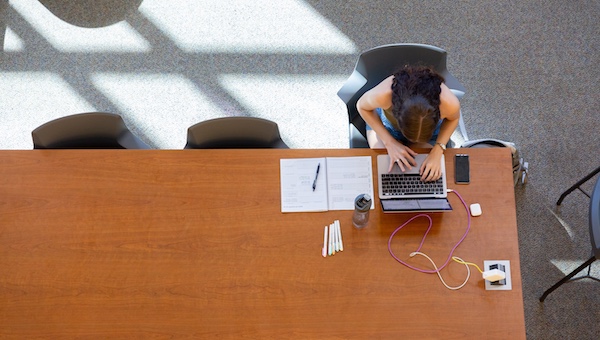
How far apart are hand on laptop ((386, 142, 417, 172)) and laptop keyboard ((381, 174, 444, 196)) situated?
4 centimetres

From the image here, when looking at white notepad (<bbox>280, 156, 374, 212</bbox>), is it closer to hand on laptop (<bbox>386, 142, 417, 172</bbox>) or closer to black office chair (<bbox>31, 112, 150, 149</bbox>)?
hand on laptop (<bbox>386, 142, 417, 172</bbox>)

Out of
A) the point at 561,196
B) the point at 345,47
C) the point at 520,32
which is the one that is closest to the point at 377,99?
the point at 345,47

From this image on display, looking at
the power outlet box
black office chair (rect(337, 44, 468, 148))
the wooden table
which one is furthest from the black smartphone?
black office chair (rect(337, 44, 468, 148))

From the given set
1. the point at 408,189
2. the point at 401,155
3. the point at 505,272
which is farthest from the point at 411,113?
the point at 505,272

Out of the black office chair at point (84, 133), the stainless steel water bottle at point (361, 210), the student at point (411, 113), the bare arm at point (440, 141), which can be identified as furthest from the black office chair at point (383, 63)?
the black office chair at point (84, 133)

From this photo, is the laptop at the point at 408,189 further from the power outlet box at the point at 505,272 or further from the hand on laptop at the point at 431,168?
the power outlet box at the point at 505,272

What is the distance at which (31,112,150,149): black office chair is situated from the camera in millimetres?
2002

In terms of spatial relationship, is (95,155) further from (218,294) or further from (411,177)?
(411,177)

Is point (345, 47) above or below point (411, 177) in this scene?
above

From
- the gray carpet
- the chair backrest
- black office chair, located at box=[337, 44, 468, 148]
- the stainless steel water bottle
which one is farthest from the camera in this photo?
the gray carpet

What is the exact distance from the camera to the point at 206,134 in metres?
2.04

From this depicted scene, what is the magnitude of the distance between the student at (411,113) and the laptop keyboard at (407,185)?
0.09ft

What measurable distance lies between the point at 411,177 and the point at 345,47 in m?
1.32

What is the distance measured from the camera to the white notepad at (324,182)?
1.90 meters
